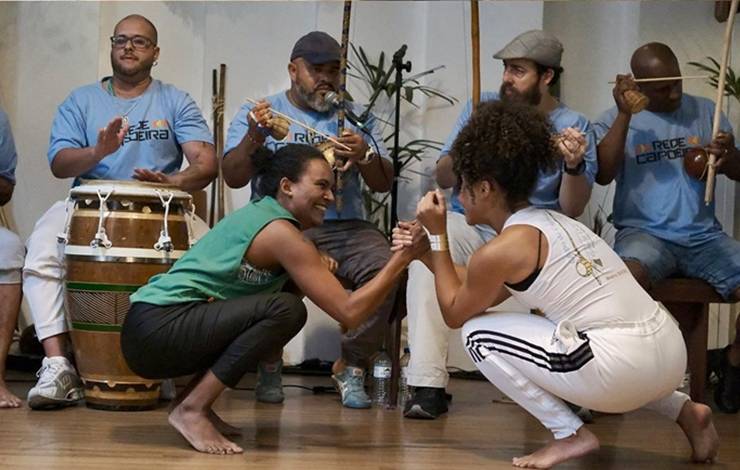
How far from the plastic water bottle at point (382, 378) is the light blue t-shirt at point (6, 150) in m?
1.50

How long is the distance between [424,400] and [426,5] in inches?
90.2

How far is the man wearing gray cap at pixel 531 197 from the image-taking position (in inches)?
151

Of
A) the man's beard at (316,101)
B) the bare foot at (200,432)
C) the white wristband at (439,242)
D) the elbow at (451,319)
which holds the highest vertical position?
the man's beard at (316,101)

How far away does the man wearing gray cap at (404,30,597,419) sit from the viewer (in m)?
3.83

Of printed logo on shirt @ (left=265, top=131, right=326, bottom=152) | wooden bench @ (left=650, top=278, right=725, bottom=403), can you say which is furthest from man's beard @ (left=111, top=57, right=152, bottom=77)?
wooden bench @ (left=650, top=278, right=725, bottom=403)

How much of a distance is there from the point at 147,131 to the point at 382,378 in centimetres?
125

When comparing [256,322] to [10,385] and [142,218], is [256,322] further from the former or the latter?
[10,385]

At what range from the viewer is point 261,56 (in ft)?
17.0

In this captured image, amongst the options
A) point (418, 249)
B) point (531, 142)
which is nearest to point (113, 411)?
point (418, 249)

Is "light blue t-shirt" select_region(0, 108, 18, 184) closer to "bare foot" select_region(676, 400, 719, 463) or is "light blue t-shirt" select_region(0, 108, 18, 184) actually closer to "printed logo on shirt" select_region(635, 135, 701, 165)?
"printed logo on shirt" select_region(635, 135, 701, 165)

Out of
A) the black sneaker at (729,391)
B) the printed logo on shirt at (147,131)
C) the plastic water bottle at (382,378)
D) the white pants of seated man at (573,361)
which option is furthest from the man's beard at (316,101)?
the black sneaker at (729,391)

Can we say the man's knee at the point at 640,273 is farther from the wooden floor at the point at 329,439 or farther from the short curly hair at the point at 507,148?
the short curly hair at the point at 507,148

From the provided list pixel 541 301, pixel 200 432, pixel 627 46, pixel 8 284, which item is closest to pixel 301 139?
pixel 8 284

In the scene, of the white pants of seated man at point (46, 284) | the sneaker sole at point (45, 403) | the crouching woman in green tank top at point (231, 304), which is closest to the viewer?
the crouching woman in green tank top at point (231, 304)
